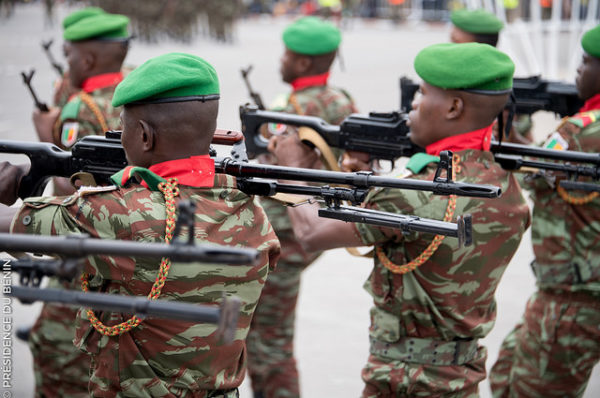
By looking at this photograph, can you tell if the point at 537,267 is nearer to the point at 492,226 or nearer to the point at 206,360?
the point at 492,226

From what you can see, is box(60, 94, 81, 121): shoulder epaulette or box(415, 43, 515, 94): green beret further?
box(60, 94, 81, 121): shoulder epaulette

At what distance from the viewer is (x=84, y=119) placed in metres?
4.43

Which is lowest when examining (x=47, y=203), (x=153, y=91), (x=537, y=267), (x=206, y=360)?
(x=537, y=267)

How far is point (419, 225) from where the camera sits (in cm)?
241

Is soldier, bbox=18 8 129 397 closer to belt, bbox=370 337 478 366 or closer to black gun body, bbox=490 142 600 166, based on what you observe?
belt, bbox=370 337 478 366

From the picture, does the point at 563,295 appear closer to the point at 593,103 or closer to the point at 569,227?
the point at 569,227

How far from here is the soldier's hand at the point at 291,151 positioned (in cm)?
414

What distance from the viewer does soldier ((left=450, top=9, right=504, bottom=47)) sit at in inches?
204

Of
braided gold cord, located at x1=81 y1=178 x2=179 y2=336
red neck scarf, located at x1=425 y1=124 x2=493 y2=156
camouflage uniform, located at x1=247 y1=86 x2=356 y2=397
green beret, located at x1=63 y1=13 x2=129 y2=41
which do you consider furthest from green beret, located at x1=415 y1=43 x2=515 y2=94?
green beret, located at x1=63 y1=13 x2=129 y2=41

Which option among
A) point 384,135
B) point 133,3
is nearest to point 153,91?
point 384,135

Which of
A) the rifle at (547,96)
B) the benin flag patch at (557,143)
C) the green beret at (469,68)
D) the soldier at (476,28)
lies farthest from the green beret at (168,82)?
the soldier at (476,28)

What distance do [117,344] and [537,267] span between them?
260cm

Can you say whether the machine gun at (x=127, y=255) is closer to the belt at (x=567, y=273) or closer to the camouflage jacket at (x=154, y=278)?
the camouflage jacket at (x=154, y=278)

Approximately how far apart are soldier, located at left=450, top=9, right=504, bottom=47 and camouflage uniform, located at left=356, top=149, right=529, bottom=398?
233 centimetres
